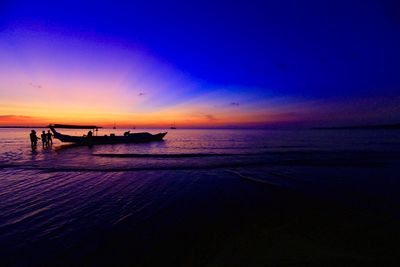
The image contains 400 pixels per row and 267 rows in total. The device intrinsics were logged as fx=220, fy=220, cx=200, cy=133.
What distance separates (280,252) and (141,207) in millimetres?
5447

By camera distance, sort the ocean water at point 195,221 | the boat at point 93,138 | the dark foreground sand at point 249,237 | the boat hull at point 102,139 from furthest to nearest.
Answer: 1. the boat hull at point 102,139
2. the boat at point 93,138
3. the ocean water at point 195,221
4. the dark foreground sand at point 249,237

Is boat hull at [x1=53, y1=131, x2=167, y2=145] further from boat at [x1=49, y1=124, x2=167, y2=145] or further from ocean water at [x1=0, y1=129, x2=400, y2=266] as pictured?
ocean water at [x1=0, y1=129, x2=400, y2=266]

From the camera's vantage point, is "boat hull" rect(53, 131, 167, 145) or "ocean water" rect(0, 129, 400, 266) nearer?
"ocean water" rect(0, 129, 400, 266)

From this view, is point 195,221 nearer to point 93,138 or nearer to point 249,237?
point 249,237

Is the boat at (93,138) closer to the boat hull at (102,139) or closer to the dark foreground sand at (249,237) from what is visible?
the boat hull at (102,139)

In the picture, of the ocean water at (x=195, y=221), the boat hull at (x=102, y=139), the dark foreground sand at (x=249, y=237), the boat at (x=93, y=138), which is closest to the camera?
the dark foreground sand at (x=249, y=237)

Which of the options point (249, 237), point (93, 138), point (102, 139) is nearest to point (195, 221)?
point (249, 237)

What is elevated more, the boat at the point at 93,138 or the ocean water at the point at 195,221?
the boat at the point at 93,138

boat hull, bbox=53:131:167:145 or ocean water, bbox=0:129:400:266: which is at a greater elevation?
boat hull, bbox=53:131:167:145

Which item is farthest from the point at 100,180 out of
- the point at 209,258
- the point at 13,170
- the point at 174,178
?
the point at 209,258

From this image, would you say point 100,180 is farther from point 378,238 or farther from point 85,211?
point 378,238

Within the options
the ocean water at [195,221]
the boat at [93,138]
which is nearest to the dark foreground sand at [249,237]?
the ocean water at [195,221]

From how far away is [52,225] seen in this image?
685 centimetres

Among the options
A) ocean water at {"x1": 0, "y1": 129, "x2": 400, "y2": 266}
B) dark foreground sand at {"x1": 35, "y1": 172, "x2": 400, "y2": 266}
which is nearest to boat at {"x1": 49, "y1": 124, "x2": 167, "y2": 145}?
ocean water at {"x1": 0, "y1": 129, "x2": 400, "y2": 266}
